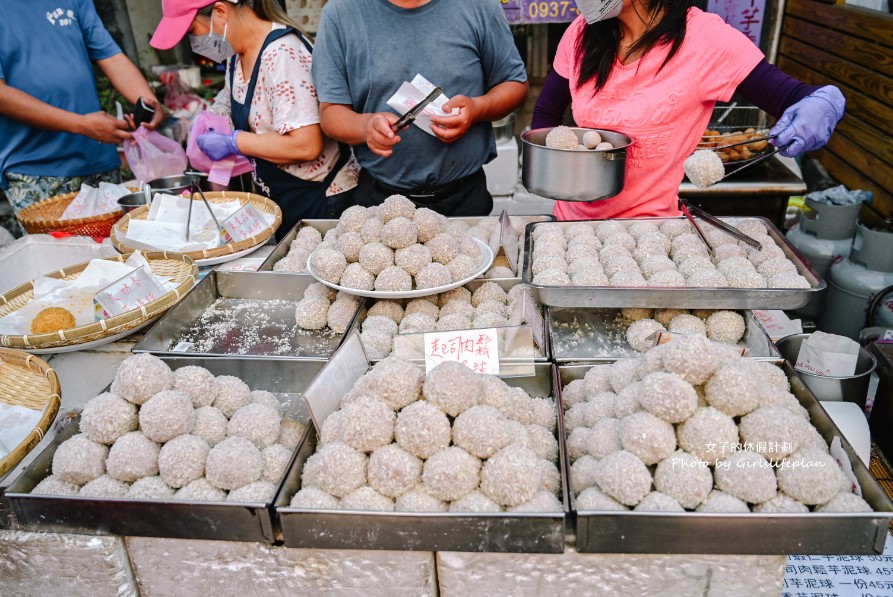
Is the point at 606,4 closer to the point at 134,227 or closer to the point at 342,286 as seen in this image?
the point at 342,286

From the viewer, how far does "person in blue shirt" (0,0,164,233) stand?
126 inches

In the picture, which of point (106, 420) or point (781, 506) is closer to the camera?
point (781, 506)

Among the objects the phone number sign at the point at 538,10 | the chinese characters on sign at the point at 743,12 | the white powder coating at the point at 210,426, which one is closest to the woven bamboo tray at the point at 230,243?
the white powder coating at the point at 210,426

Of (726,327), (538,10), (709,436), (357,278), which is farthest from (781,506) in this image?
(538,10)

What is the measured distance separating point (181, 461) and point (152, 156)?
2820 mm

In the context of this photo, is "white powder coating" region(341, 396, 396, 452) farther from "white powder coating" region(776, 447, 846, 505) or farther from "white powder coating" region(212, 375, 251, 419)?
"white powder coating" region(776, 447, 846, 505)

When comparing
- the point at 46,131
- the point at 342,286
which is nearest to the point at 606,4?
the point at 342,286

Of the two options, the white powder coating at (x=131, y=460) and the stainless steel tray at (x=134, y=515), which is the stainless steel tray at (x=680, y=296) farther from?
the white powder coating at (x=131, y=460)

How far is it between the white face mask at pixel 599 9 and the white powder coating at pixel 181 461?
80.7 inches

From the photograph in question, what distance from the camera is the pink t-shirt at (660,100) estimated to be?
231 cm

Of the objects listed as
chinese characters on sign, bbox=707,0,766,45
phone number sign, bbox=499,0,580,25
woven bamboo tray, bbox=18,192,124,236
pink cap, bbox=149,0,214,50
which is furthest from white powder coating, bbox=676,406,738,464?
chinese characters on sign, bbox=707,0,766,45

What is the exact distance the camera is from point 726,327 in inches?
74.2

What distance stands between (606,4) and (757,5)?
3542 millimetres

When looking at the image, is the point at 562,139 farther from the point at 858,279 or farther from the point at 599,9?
the point at 858,279
